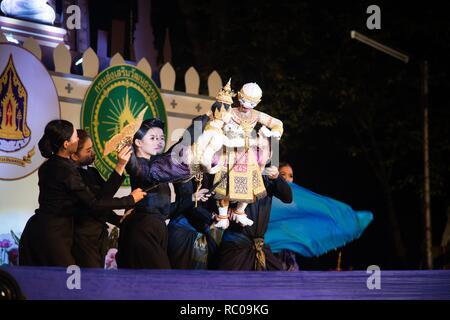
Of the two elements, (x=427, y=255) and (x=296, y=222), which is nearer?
(x=296, y=222)

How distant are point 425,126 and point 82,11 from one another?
5162 mm

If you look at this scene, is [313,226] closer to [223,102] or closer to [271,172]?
[271,172]

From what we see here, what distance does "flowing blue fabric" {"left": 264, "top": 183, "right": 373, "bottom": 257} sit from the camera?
28.2 ft

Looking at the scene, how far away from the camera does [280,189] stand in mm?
7766

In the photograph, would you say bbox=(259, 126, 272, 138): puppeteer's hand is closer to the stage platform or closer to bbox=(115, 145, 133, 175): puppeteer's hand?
bbox=(115, 145, 133, 175): puppeteer's hand

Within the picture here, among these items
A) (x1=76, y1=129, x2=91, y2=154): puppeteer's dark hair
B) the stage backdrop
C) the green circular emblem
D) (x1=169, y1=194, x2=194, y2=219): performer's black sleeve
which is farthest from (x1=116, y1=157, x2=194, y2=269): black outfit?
the green circular emblem

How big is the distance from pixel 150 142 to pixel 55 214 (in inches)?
43.6

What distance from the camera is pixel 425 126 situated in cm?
1265

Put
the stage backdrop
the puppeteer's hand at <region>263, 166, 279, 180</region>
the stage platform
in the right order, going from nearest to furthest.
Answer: the stage platform
the puppeteer's hand at <region>263, 166, 279, 180</region>
the stage backdrop

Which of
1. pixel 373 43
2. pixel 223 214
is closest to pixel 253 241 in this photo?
pixel 223 214

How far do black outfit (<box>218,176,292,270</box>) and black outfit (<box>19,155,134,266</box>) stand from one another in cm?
140

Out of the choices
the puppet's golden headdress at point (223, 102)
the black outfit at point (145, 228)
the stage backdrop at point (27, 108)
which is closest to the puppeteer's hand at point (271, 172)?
the puppet's golden headdress at point (223, 102)

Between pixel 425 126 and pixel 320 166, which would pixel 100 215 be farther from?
pixel 320 166
